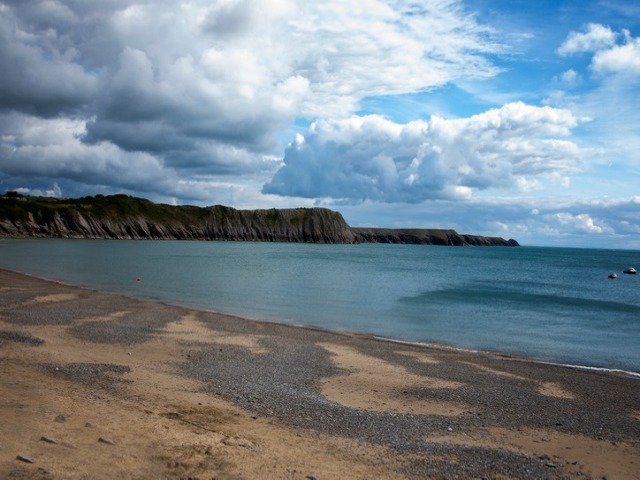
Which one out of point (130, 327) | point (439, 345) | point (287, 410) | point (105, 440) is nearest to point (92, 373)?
point (287, 410)

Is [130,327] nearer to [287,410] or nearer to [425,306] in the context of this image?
[287,410]

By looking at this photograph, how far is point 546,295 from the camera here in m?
57.0

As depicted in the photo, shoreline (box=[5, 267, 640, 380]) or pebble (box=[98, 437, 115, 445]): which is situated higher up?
pebble (box=[98, 437, 115, 445])

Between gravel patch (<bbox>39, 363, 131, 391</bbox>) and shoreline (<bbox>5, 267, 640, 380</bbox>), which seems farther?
shoreline (<bbox>5, 267, 640, 380</bbox>)

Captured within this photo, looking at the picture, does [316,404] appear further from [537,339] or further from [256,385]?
[537,339]

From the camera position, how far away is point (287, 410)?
12.3 metres

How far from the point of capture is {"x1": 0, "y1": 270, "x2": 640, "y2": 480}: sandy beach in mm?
8672

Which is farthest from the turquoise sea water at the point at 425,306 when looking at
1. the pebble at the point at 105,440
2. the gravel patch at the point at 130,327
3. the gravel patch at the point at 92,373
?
the pebble at the point at 105,440

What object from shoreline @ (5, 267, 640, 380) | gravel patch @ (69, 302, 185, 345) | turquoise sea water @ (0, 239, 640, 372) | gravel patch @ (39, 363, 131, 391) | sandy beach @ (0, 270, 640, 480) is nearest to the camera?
sandy beach @ (0, 270, 640, 480)

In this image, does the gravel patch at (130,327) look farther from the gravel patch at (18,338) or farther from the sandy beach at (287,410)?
the gravel patch at (18,338)

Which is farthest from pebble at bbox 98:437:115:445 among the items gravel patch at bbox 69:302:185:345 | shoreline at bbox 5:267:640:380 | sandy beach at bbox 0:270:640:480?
shoreline at bbox 5:267:640:380

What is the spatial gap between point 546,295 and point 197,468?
56.3 metres

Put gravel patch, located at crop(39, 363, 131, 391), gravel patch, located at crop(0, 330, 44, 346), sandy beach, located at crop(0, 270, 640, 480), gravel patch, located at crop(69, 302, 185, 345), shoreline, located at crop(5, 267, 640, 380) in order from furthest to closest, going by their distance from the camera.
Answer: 1. shoreline, located at crop(5, 267, 640, 380)
2. gravel patch, located at crop(69, 302, 185, 345)
3. gravel patch, located at crop(0, 330, 44, 346)
4. gravel patch, located at crop(39, 363, 131, 391)
5. sandy beach, located at crop(0, 270, 640, 480)

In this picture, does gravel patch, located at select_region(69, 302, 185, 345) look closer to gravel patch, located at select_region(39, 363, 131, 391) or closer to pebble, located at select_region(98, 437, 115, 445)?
gravel patch, located at select_region(39, 363, 131, 391)
